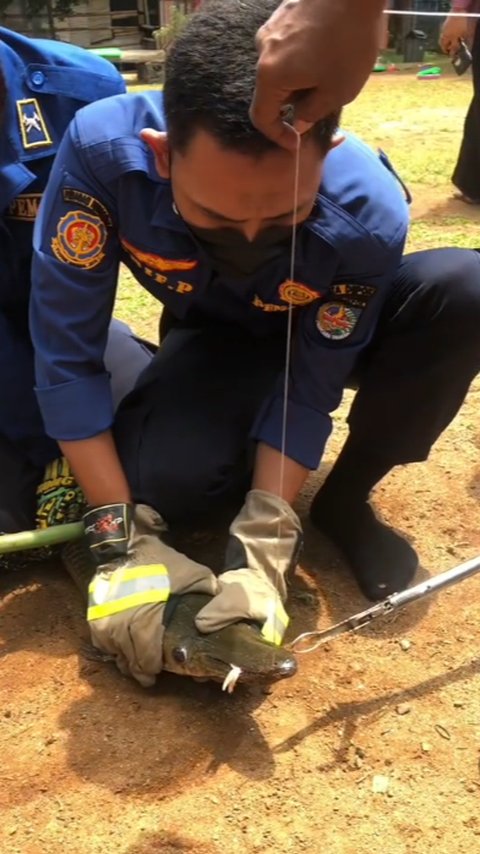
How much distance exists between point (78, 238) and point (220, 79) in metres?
0.40

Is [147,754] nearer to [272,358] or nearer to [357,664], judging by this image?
[357,664]

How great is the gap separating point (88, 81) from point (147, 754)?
1.21 m

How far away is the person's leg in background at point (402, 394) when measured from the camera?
5.17ft

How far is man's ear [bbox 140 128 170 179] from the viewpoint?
1400 mm

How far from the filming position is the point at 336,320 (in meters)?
1.59

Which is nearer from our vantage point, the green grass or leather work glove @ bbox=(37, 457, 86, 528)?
leather work glove @ bbox=(37, 457, 86, 528)

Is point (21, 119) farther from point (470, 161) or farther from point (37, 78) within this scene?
point (470, 161)

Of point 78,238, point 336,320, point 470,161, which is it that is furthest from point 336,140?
point 470,161

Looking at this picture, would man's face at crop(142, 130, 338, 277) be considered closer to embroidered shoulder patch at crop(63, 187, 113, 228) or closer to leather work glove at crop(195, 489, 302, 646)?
embroidered shoulder patch at crop(63, 187, 113, 228)

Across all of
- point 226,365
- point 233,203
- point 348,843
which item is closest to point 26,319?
point 226,365

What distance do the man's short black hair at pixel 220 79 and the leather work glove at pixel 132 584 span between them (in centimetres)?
59

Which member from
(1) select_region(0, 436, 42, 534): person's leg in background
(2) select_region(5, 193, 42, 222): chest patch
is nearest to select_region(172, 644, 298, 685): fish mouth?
(1) select_region(0, 436, 42, 534): person's leg in background

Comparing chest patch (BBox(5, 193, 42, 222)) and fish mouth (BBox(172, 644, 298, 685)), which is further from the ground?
chest patch (BBox(5, 193, 42, 222))

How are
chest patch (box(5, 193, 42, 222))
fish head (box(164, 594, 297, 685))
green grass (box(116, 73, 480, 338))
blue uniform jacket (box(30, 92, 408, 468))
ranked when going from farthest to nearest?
green grass (box(116, 73, 480, 338)) < chest patch (box(5, 193, 42, 222)) < blue uniform jacket (box(30, 92, 408, 468)) < fish head (box(164, 594, 297, 685))
